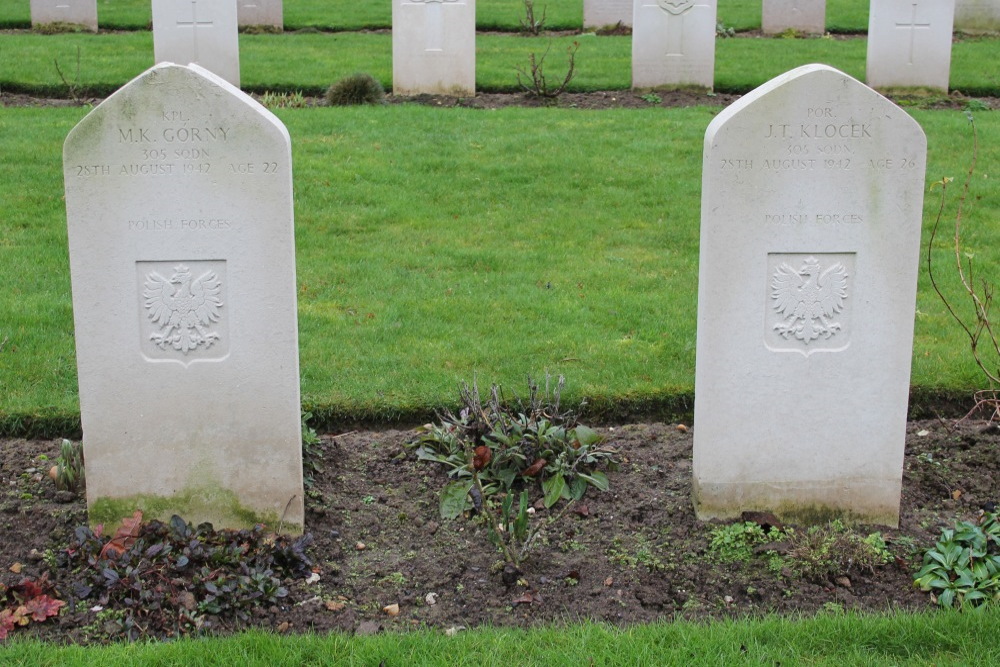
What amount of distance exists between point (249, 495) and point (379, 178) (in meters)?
5.06

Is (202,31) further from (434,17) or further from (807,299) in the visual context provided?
(807,299)

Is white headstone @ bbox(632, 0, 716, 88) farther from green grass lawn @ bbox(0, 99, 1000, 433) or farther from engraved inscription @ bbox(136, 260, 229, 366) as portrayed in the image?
engraved inscription @ bbox(136, 260, 229, 366)

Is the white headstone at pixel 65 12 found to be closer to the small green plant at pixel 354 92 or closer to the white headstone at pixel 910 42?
the small green plant at pixel 354 92

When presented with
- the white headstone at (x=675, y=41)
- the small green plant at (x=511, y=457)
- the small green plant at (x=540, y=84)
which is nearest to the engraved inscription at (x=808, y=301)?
the small green plant at (x=511, y=457)

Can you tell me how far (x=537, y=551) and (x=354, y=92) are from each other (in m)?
8.13

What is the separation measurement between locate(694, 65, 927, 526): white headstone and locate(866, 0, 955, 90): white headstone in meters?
8.88

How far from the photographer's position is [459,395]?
577 centimetres

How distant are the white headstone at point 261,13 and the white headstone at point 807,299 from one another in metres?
13.3

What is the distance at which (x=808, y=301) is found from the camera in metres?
4.57

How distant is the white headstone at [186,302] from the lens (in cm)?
434

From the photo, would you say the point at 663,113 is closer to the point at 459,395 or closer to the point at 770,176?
the point at 459,395

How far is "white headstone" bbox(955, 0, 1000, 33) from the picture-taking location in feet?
56.9

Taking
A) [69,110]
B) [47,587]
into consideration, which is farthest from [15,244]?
[47,587]

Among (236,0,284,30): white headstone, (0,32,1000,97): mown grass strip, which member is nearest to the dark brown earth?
(0,32,1000,97): mown grass strip
